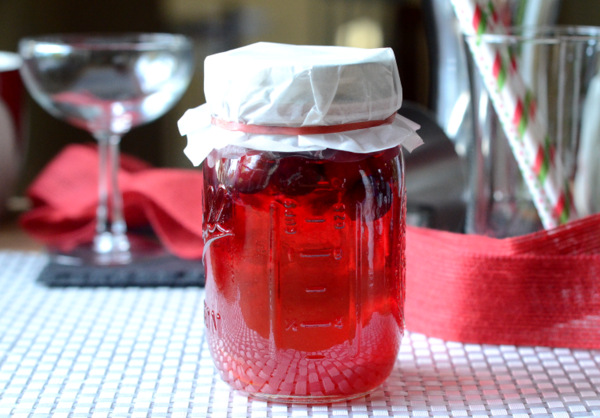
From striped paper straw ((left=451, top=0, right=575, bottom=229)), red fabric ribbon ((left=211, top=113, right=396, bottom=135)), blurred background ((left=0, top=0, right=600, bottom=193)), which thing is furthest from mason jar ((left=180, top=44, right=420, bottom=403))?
blurred background ((left=0, top=0, right=600, bottom=193))

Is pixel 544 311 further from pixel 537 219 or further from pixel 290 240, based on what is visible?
pixel 290 240

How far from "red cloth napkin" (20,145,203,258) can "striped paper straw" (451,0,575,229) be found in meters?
0.32

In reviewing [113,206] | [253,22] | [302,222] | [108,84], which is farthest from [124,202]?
[302,222]

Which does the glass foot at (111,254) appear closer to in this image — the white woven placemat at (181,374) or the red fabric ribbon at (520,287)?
the white woven placemat at (181,374)

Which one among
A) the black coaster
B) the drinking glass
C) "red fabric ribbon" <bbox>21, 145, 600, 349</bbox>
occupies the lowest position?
the black coaster

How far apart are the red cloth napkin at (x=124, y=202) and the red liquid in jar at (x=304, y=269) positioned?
28 centimetres

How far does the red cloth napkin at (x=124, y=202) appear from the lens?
2.56 feet

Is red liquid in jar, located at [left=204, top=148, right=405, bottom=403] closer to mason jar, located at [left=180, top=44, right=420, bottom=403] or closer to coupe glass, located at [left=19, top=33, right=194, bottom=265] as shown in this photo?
mason jar, located at [left=180, top=44, right=420, bottom=403]

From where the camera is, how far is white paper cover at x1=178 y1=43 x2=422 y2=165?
424 millimetres

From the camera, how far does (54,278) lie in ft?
2.32

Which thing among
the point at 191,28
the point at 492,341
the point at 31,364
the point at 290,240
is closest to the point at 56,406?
the point at 31,364

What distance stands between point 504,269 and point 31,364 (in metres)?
0.34

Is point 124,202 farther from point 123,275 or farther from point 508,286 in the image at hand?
point 508,286

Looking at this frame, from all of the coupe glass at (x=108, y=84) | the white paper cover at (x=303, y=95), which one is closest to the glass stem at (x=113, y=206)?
the coupe glass at (x=108, y=84)
